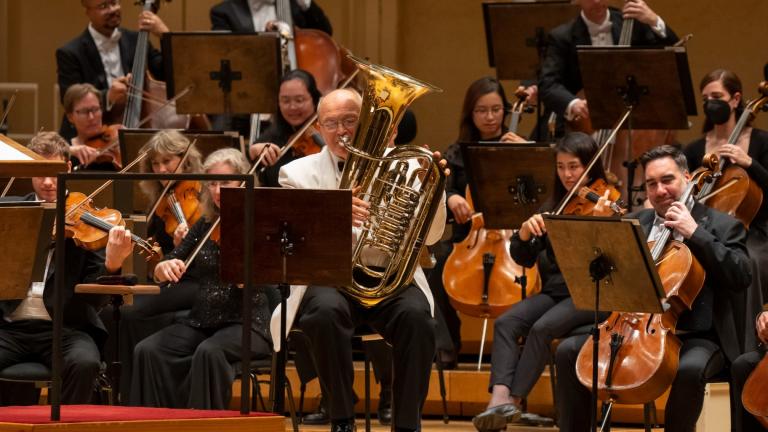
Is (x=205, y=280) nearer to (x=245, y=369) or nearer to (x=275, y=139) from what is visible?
(x=275, y=139)

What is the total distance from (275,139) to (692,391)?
2.47 metres

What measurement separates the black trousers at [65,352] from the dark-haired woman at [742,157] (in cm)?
212

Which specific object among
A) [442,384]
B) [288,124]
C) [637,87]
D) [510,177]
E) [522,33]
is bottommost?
[442,384]

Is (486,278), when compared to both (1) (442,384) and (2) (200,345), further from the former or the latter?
(2) (200,345)

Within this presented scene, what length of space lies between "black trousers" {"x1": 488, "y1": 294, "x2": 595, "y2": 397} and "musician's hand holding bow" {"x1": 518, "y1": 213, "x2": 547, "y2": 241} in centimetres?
29

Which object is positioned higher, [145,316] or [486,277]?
[486,277]

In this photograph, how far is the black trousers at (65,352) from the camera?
14.8ft

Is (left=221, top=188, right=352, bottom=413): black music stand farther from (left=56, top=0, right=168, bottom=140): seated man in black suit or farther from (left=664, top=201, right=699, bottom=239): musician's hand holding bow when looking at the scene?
(left=56, top=0, right=168, bottom=140): seated man in black suit

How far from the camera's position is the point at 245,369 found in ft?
9.34

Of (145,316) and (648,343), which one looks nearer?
(648,343)

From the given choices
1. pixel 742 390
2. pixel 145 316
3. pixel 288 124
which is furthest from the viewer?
pixel 288 124

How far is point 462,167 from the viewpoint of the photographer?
6.05 meters

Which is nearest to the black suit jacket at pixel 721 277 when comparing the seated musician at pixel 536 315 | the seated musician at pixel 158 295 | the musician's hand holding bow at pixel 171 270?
the seated musician at pixel 536 315

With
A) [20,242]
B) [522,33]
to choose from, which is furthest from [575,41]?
[20,242]
